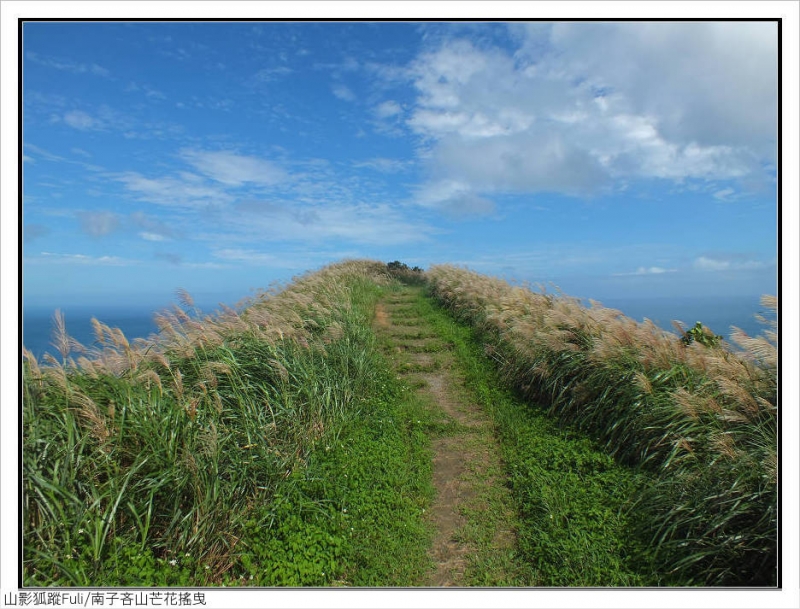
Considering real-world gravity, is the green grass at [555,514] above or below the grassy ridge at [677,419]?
below

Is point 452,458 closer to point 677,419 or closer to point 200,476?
point 677,419

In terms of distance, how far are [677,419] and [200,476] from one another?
4.73 metres

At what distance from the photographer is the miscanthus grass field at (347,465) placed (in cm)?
357

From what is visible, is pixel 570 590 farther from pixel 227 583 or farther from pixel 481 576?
pixel 227 583

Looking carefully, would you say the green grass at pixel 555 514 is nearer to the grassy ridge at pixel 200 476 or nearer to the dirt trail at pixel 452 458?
the dirt trail at pixel 452 458

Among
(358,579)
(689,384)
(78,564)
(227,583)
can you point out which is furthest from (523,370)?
(78,564)

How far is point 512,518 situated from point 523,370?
3513mm

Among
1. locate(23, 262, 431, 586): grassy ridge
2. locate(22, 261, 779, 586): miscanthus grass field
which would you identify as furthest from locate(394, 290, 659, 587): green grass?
locate(23, 262, 431, 586): grassy ridge

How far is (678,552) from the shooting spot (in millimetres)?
3766

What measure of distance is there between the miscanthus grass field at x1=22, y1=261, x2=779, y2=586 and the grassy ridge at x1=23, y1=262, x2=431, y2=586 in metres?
0.02

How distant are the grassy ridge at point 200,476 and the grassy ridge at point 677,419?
213 centimetres

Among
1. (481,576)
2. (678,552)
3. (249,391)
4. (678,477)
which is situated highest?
(249,391)

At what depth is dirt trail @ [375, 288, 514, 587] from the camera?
4246 millimetres

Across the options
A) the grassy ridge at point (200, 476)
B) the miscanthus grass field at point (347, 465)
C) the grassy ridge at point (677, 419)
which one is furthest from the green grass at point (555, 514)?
the grassy ridge at point (200, 476)
